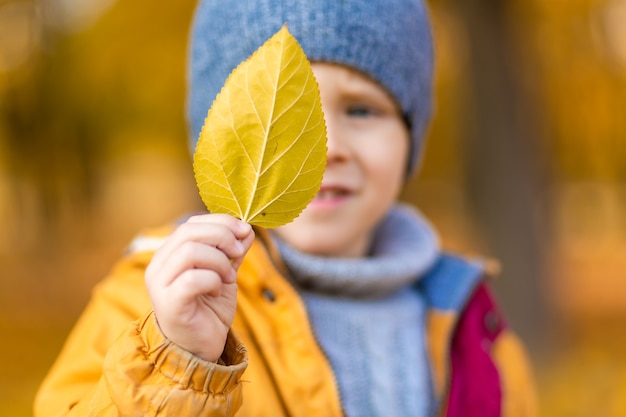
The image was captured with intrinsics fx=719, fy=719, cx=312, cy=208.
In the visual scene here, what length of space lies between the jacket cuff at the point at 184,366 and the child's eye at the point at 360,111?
2.70 feet

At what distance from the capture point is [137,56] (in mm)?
7582

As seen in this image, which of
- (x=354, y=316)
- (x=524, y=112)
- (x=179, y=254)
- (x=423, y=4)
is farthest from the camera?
(x=524, y=112)

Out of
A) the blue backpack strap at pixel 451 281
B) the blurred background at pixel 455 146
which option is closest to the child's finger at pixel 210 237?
the blue backpack strap at pixel 451 281

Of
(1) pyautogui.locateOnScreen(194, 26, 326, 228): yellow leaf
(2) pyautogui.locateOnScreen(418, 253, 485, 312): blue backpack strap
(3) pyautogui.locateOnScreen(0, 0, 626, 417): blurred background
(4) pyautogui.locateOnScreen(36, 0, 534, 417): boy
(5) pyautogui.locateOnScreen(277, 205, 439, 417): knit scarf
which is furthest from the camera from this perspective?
(3) pyautogui.locateOnScreen(0, 0, 626, 417): blurred background

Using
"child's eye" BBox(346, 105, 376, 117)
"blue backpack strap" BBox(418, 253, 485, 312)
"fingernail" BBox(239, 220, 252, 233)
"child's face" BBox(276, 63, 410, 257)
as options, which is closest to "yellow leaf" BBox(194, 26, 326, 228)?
"fingernail" BBox(239, 220, 252, 233)

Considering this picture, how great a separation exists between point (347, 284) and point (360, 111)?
43cm

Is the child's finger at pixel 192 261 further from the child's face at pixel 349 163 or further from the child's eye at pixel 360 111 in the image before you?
the child's eye at pixel 360 111

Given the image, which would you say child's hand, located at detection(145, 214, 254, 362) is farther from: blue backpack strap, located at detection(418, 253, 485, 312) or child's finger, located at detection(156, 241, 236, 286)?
blue backpack strap, located at detection(418, 253, 485, 312)

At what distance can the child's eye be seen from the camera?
5.77ft

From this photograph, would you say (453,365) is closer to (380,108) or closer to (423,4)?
(380,108)

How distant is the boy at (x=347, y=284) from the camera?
1548 mm

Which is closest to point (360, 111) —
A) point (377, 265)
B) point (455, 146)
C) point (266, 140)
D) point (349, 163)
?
point (349, 163)

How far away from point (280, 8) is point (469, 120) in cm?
430

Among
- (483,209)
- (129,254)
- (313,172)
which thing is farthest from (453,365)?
(483,209)
